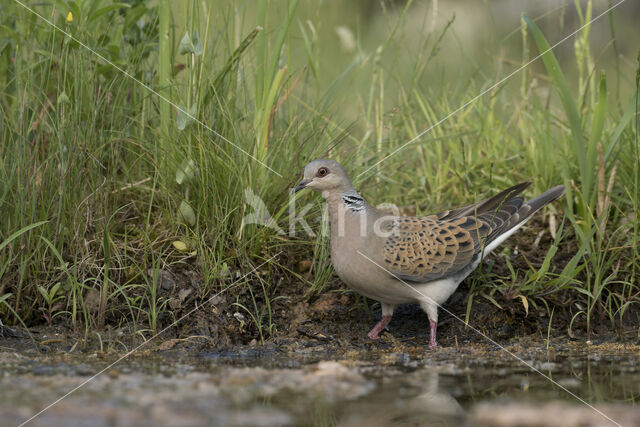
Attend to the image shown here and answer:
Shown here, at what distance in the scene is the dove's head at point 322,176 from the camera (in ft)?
15.0

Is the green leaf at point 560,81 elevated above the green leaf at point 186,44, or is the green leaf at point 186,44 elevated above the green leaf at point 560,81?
the green leaf at point 186,44

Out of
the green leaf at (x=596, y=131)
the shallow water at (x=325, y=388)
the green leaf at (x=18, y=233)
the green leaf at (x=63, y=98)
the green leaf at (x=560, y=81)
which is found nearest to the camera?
the shallow water at (x=325, y=388)

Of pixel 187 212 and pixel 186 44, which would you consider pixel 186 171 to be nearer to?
pixel 187 212

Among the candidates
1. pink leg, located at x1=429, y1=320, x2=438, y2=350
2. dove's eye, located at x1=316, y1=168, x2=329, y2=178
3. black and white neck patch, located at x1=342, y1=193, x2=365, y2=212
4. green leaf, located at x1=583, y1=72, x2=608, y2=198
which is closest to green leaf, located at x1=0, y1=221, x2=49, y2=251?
dove's eye, located at x1=316, y1=168, x2=329, y2=178

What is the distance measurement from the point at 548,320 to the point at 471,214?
89 cm

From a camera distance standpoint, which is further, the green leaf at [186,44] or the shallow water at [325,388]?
the green leaf at [186,44]

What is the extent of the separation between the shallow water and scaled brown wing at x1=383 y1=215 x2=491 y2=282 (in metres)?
0.61

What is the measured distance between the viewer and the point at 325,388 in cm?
315

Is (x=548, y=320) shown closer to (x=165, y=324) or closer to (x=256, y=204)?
(x=256, y=204)

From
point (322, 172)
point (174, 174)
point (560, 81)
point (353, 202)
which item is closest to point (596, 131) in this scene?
point (560, 81)

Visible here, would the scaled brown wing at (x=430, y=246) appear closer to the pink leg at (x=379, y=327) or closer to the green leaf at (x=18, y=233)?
the pink leg at (x=379, y=327)

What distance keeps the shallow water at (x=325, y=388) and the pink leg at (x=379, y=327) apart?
47 centimetres

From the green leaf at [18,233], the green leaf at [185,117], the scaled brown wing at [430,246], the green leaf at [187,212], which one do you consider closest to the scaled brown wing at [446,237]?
the scaled brown wing at [430,246]

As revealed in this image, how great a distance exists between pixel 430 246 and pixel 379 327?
60 cm
